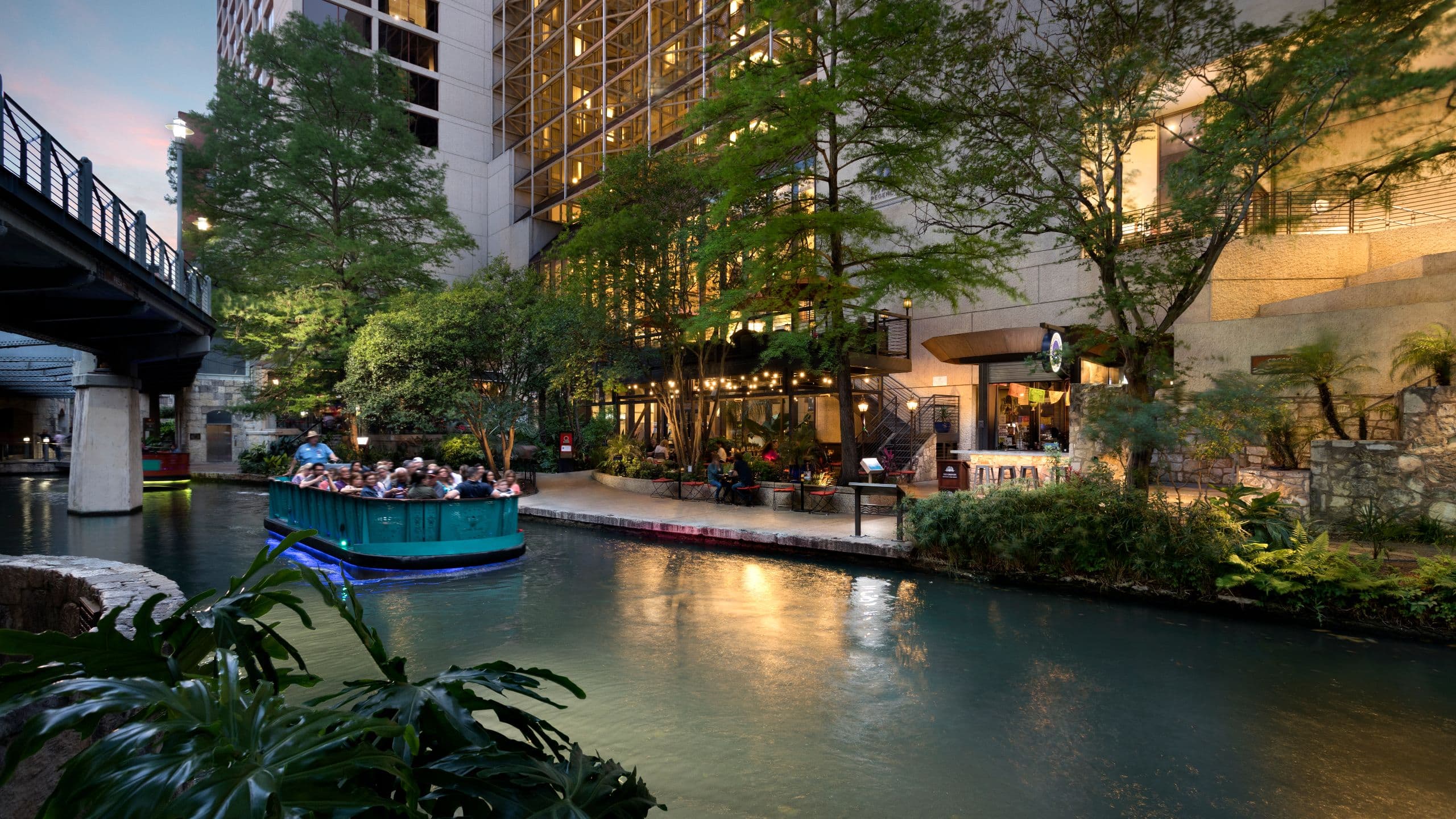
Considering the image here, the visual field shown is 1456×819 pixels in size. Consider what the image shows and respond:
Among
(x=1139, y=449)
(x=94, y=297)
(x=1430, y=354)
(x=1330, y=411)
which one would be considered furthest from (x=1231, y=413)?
(x=94, y=297)

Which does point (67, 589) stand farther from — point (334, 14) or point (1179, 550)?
point (334, 14)

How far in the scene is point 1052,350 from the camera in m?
15.0

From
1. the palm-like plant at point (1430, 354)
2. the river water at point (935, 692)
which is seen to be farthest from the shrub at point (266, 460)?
the palm-like plant at point (1430, 354)

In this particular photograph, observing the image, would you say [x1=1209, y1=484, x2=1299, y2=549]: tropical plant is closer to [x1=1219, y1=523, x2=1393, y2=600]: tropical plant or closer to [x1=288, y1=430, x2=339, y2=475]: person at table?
[x1=1219, y1=523, x2=1393, y2=600]: tropical plant

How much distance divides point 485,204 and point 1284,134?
43908 mm

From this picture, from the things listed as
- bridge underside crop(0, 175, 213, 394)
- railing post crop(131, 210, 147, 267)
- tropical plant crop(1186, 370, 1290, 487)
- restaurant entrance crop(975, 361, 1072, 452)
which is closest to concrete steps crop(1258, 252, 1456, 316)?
tropical plant crop(1186, 370, 1290, 487)

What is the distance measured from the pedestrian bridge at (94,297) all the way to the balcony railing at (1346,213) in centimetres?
1735

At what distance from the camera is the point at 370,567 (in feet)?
39.8

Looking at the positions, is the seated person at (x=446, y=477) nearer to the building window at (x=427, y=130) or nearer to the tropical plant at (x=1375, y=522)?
the tropical plant at (x=1375, y=522)

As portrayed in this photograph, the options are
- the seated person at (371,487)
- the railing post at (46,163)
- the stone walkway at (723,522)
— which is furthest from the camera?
the stone walkway at (723,522)

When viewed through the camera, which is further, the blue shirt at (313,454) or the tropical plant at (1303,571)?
the blue shirt at (313,454)

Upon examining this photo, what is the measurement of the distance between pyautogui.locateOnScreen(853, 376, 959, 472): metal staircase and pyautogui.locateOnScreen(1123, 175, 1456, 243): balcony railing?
7970 millimetres

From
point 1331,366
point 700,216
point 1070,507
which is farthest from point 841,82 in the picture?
point 1331,366

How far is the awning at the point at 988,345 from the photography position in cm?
2014
